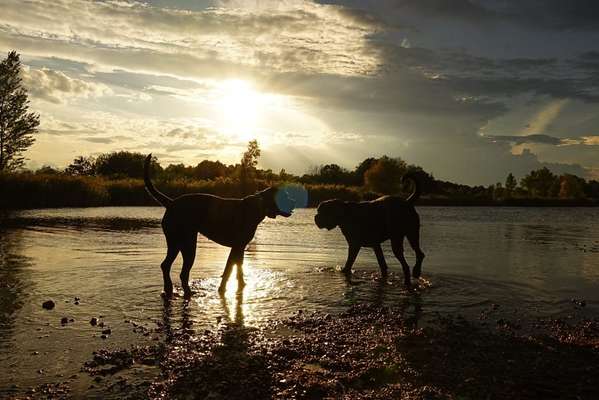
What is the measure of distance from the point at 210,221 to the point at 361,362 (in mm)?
5341

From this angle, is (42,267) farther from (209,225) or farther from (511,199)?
(511,199)

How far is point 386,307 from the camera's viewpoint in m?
10.1

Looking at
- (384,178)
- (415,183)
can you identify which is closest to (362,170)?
(384,178)

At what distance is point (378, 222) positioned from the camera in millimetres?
13125

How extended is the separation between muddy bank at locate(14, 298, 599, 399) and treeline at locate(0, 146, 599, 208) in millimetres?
6199

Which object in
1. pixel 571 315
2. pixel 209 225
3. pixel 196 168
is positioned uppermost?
pixel 196 168

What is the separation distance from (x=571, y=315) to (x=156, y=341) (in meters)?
7.65

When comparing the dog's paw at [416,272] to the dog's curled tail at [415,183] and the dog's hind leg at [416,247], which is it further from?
the dog's curled tail at [415,183]

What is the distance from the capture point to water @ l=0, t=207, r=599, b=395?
7.57 m

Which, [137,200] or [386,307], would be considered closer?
[386,307]

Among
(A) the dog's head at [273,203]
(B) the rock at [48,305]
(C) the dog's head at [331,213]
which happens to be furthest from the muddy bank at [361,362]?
(C) the dog's head at [331,213]

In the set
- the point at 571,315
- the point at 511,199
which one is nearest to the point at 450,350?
the point at 571,315

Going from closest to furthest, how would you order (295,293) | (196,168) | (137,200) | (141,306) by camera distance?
(141,306) < (295,293) < (137,200) < (196,168)

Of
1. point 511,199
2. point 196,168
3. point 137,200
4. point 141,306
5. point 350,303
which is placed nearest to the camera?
point 141,306
